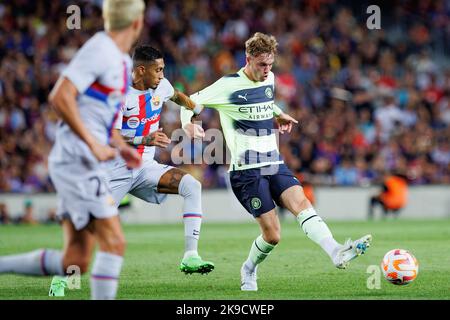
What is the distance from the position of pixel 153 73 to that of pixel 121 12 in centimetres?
319

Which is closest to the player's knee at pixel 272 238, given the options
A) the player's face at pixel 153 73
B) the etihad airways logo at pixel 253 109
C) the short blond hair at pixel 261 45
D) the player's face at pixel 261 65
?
the etihad airways logo at pixel 253 109

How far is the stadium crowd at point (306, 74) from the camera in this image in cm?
2250

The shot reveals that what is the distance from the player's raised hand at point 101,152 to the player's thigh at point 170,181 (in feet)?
10.8

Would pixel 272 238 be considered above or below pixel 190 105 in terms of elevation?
below

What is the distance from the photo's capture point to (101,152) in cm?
612

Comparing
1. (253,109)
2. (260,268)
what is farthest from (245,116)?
(260,268)

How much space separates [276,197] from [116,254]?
3216 millimetres

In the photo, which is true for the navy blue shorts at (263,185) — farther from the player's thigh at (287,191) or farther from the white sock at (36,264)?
the white sock at (36,264)

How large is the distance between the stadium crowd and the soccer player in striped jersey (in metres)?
12.2

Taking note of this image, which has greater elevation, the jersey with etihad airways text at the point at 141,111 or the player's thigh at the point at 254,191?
the jersey with etihad airways text at the point at 141,111

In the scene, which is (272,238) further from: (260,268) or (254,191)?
(260,268)

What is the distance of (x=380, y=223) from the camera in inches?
771

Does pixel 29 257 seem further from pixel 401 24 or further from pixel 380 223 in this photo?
pixel 401 24

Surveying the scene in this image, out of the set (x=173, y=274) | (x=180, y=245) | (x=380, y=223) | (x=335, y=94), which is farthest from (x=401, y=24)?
(x=173, y=274)
